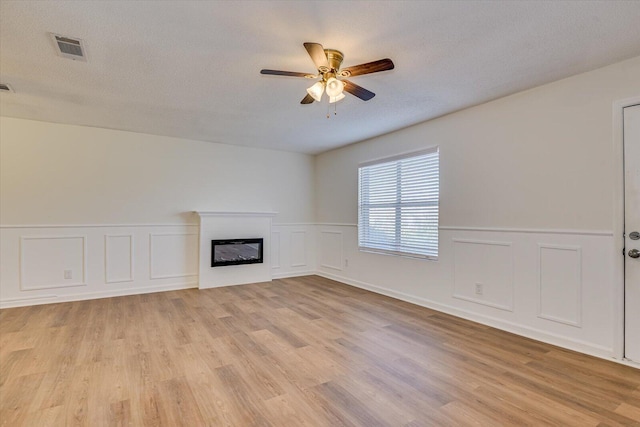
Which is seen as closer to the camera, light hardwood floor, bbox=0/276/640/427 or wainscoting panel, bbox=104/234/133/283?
light hardwood floor, bbox=0/276/640/427

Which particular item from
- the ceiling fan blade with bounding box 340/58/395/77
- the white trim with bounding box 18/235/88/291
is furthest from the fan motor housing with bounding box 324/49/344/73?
the white trim with bounding box 18/235/88/291

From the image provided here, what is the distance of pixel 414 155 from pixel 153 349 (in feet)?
12.2

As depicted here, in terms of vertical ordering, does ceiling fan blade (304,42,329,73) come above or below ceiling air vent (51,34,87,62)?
below

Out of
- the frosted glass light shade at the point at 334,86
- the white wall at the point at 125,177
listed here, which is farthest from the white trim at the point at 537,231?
the white wall at the point at 125,177

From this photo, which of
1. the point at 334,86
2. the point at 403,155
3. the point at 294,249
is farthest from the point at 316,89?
the point at 294,249

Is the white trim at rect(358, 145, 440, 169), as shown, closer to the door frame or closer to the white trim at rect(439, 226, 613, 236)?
the white trim at rect(439, 226, 613, 236)

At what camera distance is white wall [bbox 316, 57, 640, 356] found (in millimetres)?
2660

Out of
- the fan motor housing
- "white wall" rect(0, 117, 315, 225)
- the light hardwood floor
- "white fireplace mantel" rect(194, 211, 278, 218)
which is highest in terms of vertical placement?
the fan motor housing

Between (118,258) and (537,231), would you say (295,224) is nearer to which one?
(118,258)

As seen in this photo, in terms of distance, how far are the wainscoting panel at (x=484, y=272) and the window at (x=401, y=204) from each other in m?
0.38

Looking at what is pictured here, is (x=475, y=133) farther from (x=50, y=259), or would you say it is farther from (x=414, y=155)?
(x=50, y=259)

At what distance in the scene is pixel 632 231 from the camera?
252 centimetres

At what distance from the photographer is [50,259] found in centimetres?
432

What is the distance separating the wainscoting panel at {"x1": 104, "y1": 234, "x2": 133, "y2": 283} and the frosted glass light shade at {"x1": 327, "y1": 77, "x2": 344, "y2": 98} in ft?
13.1
